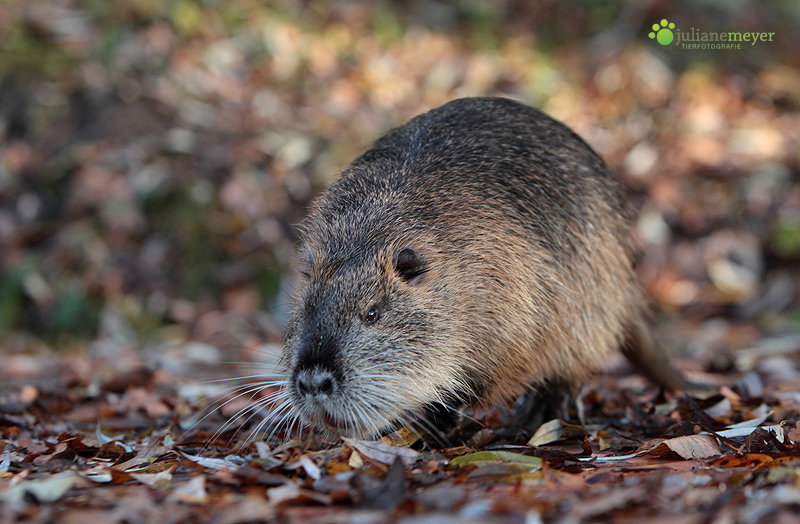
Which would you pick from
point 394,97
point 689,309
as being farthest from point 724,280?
point 394,97

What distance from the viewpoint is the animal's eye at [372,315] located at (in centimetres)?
328

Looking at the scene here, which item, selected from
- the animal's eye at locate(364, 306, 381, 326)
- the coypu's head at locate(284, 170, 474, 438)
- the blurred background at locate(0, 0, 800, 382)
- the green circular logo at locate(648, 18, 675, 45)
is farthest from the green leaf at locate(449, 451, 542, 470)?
the green circular logo at locate(648, 18, 675, 45)

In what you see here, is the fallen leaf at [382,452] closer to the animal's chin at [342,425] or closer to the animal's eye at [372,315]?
the animal's chin at [342,425]

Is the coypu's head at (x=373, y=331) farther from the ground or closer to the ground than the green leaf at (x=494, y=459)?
farther from the ground

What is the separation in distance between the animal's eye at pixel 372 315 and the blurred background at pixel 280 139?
2.87 metres

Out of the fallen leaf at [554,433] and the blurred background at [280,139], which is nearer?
the fallen leaf at [554,433]

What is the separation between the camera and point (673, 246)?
7488 millimetres

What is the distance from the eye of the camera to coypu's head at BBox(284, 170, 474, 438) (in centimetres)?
311

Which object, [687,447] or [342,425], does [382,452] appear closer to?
[342,425]

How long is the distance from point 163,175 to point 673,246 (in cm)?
509

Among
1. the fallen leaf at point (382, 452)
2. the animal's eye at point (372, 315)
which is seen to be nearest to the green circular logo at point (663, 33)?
the animal's eye at point (372, 315)

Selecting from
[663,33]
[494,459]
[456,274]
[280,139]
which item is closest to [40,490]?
[494,459]

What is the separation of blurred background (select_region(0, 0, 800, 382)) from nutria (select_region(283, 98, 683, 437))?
88.8 inches

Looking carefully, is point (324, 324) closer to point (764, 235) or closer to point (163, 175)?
point (163, 175)
